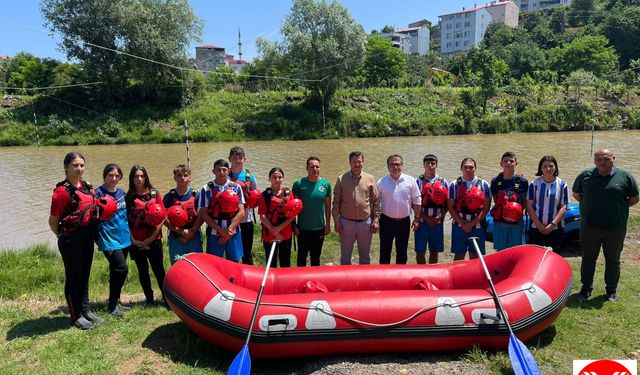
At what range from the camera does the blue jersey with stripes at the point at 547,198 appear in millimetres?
4676

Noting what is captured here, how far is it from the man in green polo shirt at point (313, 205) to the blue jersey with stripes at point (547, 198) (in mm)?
2186

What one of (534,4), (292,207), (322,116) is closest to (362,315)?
(292,207)

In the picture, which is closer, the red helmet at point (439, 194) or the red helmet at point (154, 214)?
the red helmet at point (154, 214)

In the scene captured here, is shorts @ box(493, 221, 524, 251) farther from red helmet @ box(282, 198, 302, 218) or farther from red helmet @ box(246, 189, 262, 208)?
red helmet @ box(246, 189, 262, 208)

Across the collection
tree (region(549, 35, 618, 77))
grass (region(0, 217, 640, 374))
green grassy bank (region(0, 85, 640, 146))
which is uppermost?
tree (region(549, 35, 618, 77))

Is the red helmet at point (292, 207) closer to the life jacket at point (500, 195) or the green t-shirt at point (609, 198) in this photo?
the life jacket at point (500, 195)

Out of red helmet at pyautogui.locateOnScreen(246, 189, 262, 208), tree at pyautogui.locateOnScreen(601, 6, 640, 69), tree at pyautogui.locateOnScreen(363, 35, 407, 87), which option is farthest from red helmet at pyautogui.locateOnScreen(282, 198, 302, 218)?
tree at pyautogui.locateOnScreen(601, 6, 640, 69)

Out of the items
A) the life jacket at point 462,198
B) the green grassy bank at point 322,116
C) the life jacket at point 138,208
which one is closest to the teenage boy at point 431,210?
the life jacket at point 462,198

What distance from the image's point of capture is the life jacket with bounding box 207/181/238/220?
4383mm

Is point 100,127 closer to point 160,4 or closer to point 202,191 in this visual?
point 160,4

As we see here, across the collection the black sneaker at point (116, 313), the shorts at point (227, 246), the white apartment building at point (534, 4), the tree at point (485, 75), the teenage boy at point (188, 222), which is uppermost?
the white apartment building at point (534, 4)

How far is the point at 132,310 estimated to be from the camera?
4.26 meters

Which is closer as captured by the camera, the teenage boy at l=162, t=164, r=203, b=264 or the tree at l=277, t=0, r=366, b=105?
the teenage boy at l=162, t=164, r=203, b=264

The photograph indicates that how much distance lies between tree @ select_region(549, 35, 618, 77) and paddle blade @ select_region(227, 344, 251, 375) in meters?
53.0
